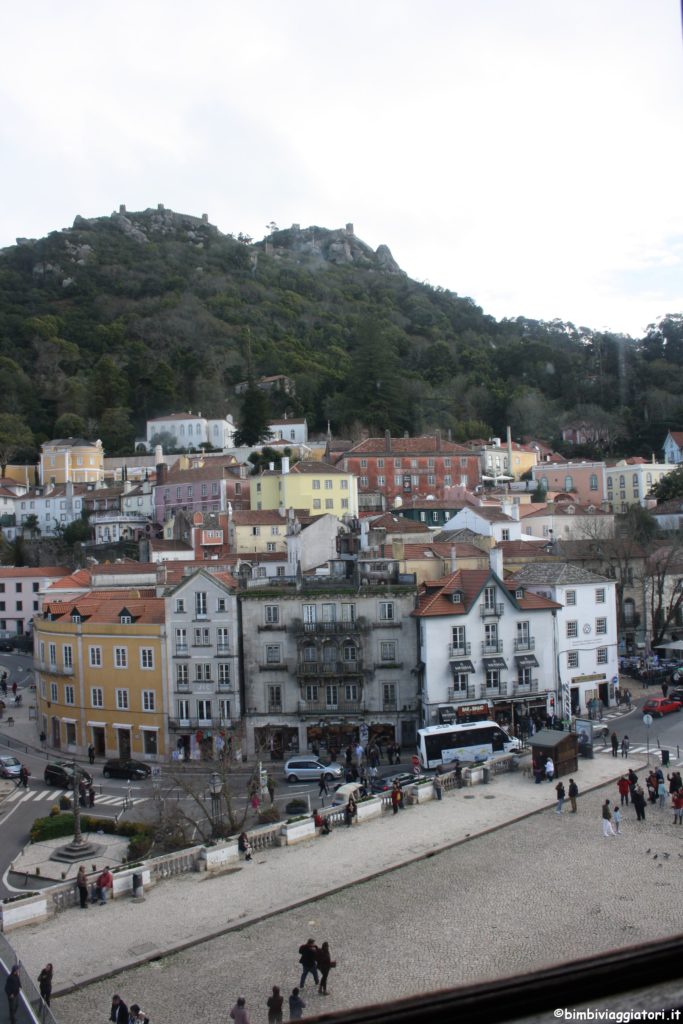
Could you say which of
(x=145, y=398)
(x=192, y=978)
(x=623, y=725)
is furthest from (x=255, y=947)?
(x=145, y=398)

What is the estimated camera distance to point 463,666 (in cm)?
2720

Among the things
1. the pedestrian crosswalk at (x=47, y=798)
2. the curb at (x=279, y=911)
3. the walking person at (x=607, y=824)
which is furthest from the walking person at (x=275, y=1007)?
the pedestrian crosswalk at (x=47, y=798)

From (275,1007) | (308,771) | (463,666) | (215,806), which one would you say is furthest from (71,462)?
(275,1007)

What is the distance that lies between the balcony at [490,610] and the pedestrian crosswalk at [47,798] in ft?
37.0

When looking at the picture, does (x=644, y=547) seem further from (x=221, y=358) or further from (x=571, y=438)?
(x=221, y=358)

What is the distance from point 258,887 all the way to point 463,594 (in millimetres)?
13896

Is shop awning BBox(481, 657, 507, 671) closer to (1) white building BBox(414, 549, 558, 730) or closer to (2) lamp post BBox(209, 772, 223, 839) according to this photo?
(1) white building BBox(414, 549, 558, 730)

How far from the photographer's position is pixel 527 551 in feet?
125

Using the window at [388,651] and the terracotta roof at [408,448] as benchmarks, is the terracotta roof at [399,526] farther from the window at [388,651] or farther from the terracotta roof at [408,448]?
the terracotta roof at [408,448]

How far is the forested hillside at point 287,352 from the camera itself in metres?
75.6

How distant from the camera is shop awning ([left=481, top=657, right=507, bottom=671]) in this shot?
27.6 metres

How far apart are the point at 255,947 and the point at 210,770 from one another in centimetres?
1247

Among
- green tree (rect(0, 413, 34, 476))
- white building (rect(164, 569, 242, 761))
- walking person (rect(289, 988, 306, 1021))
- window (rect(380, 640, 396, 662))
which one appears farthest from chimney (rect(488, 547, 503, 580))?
green tree (rect(0, 413, 34, 476))

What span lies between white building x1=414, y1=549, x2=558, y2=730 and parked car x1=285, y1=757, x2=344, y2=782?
4325 mm
